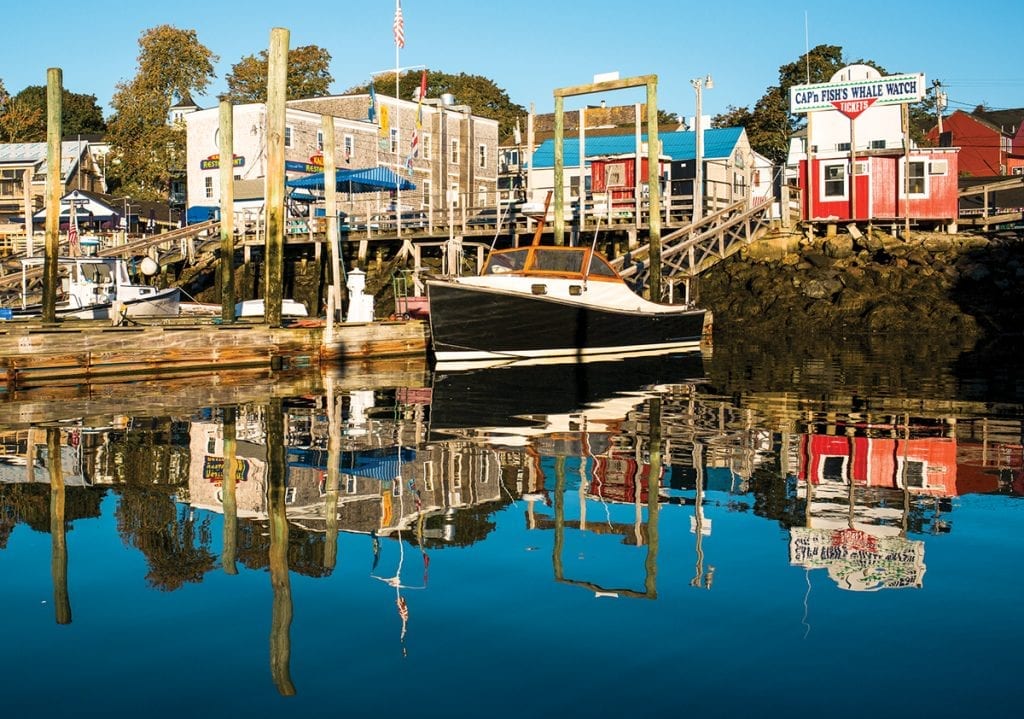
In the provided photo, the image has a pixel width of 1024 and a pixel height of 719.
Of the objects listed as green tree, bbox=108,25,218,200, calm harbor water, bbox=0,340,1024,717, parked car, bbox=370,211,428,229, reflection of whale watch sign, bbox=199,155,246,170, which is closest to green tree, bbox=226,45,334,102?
green tree, bbox=108,25,218,200

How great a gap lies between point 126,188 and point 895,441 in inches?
3022

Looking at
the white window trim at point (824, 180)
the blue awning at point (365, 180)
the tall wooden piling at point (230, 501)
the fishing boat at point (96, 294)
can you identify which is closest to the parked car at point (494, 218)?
the blue awning at point (365, 180)

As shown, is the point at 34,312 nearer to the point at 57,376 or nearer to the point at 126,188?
the point at 57,376

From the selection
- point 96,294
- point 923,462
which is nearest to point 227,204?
point 96,294

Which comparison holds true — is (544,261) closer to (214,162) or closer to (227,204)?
(227,204)

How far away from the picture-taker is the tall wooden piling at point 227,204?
27500mm

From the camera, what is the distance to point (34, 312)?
3158 centimetres

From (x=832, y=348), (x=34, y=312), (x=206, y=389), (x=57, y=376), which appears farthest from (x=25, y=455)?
(x=832, y=348)

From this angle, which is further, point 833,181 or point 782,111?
point 782,111

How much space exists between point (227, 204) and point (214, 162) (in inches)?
1435

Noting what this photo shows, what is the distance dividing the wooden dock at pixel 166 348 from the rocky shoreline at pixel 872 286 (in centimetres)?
1562

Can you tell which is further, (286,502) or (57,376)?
(57,376)

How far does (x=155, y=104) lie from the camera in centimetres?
8106

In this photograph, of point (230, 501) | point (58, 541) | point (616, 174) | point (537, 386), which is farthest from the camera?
point (616, 174)
